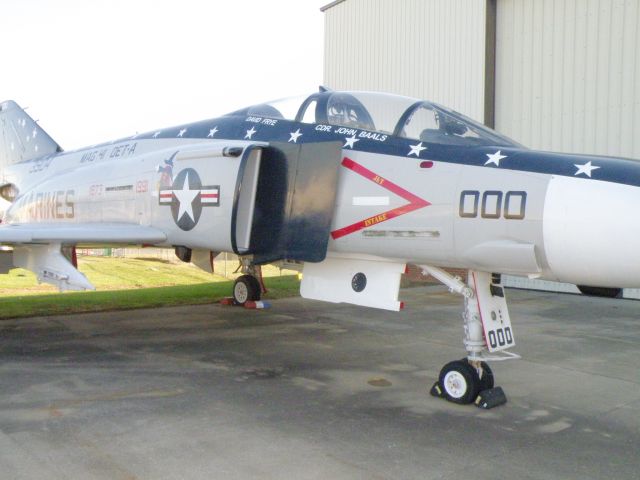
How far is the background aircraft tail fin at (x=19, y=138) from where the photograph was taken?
1333 cm

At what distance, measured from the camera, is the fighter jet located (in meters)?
4.32

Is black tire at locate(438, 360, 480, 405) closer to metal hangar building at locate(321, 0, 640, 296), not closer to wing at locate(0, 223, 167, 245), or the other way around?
wing at locate(0, 223, 167, 245)

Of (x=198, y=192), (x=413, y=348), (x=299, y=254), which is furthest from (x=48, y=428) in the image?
(x=413, y=348)

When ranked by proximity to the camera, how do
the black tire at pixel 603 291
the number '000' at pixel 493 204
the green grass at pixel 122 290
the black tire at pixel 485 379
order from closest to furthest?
1. the number '000' at pixel 493 204
2. the black tire at pixel 485 379
3. the black tire at pixel 603 291
4. the green grass at pixel 122 290

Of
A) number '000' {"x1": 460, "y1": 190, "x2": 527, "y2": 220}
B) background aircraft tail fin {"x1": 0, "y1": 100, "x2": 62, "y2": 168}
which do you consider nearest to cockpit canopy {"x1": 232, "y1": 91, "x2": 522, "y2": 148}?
number '000' {"x1": 460, "y1": 190, "x2": 527, "y2": 220}

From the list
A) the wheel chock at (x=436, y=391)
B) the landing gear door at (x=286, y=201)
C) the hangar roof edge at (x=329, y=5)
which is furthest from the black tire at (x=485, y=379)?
the hangar roof edge at (x=329, y=5)

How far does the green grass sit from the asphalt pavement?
7.89 ft

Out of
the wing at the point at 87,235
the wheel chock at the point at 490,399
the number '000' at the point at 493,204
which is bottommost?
the wheel chock at the point at 490,399

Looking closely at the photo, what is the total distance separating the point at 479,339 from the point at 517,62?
12519mm

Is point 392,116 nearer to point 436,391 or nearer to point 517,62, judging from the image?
point 436,391

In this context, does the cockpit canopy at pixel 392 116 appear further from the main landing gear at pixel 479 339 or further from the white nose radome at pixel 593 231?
the main landing gear at pixel 479 339

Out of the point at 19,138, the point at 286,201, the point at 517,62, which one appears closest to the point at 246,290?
the point at 19,138

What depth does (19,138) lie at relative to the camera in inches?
547

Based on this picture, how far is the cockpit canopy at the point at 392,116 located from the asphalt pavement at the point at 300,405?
8.00ft
